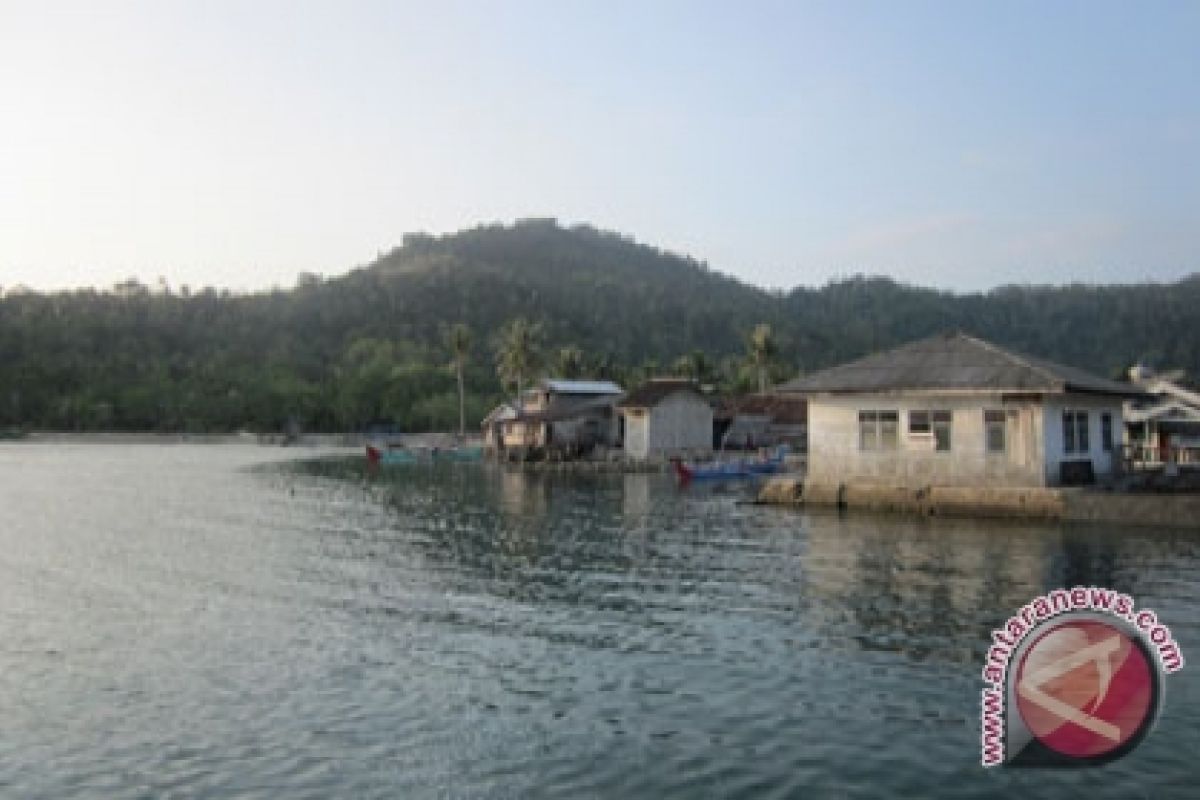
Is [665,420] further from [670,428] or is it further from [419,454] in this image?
[419,454]

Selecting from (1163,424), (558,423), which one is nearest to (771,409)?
(558,423)

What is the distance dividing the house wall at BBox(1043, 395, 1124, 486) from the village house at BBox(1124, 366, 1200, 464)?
1.62 m

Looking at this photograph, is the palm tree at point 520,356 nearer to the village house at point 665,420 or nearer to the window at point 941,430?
the village house at point 665,420

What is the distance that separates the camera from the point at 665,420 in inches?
3046

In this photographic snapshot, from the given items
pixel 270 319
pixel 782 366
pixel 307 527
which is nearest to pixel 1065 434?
pixel 307 527

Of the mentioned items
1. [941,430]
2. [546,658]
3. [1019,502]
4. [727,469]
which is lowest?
[546,658]

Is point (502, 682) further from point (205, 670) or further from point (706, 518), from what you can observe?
point (706, 518)

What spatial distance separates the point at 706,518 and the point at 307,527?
14.3m

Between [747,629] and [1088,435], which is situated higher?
[1088,435]

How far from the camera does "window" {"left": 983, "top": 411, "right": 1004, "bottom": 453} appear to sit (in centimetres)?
3491

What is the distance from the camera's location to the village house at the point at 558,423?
81.7m

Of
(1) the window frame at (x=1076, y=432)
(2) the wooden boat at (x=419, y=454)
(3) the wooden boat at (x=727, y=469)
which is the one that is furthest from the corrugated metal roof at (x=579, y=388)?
(1) the window frame at (x=1076, y=432)

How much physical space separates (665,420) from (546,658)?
6125cm

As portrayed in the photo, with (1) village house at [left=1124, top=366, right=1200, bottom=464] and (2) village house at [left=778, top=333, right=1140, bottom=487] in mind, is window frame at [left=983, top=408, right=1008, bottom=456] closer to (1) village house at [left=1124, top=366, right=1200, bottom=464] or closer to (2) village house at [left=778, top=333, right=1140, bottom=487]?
(2) village house at [left=778, top=333, right=1140, bottom=487]
